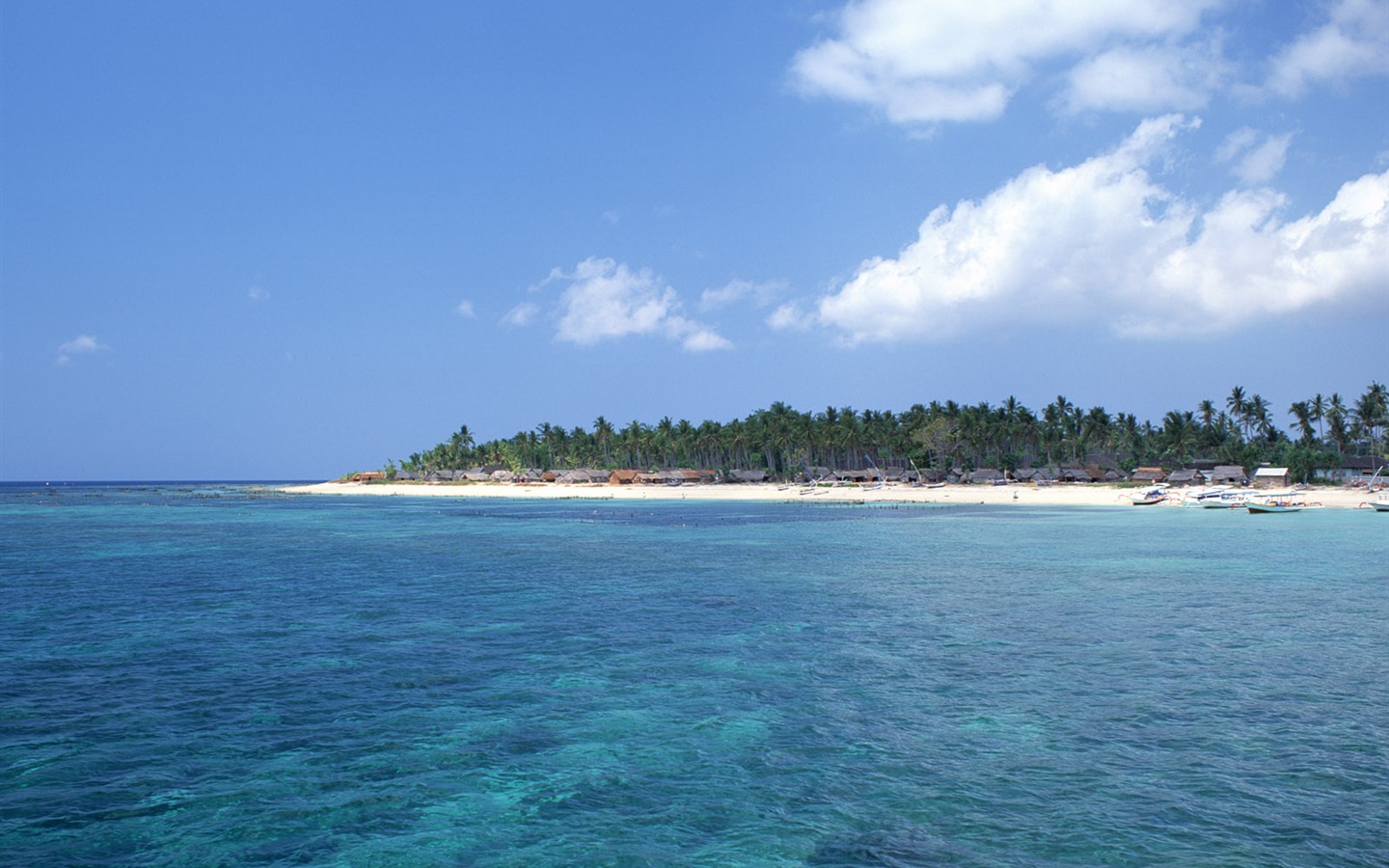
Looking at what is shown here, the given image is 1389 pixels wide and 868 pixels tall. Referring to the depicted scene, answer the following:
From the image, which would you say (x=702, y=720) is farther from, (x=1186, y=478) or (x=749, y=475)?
(x=749, y=475)

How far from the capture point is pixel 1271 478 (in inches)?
3819

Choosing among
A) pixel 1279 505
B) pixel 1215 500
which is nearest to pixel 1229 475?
pixel 1215 500

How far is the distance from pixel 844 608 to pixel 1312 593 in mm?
14667

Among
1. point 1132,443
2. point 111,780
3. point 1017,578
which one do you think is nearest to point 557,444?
point 1132,443

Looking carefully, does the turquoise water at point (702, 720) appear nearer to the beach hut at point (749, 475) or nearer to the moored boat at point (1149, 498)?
the moored boat at point (1149, 498)

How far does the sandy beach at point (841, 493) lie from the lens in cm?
8688

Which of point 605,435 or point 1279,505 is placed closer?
point 1279,505

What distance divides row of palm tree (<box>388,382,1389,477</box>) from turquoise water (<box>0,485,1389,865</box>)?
3810 inches

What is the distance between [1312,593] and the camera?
26.5 m

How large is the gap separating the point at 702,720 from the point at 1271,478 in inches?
4132

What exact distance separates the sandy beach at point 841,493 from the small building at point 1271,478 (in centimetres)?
404

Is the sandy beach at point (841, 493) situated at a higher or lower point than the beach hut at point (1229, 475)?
lower

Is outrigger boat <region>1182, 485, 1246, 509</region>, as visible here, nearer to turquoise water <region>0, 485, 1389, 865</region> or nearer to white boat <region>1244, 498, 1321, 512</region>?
white boat <region>1244, 498, 1321, 512</region>

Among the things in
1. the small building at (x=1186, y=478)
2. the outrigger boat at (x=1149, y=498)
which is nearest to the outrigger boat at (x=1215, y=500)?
the outrigger boat at (x=1149, y=498)
